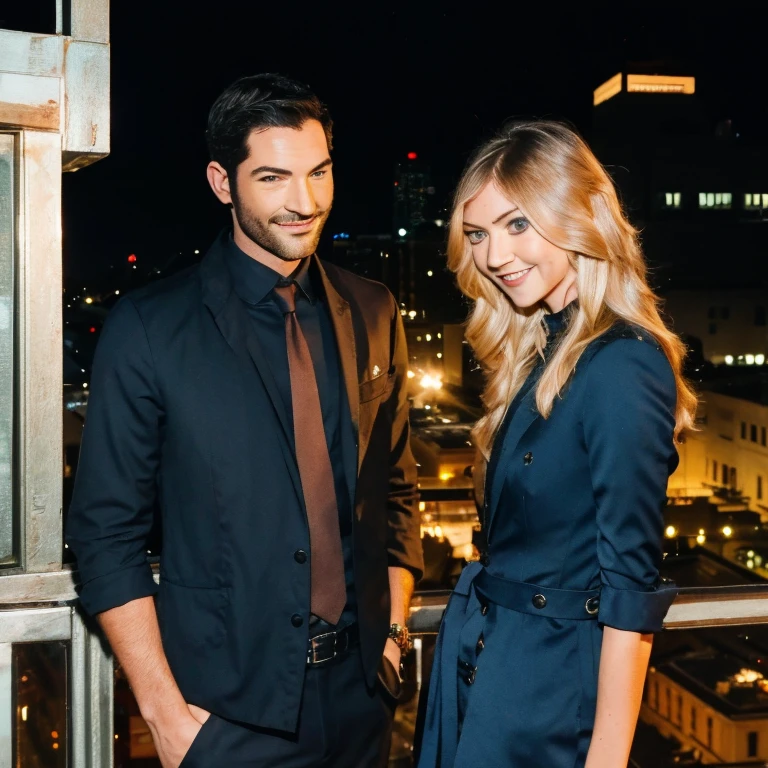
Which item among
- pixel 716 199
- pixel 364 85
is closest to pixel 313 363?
Answer: pixel 364 85

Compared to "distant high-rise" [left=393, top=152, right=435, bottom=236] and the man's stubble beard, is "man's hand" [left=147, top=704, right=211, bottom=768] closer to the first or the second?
the man's stubble beard

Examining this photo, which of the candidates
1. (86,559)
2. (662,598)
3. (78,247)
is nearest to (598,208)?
(662,598)

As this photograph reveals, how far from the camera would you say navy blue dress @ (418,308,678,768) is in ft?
4.71

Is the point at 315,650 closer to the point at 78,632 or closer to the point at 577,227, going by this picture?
the point at 78,632

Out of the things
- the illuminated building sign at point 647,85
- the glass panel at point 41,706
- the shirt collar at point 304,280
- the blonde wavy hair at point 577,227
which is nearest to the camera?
the blonde wavy hair at point 577,227

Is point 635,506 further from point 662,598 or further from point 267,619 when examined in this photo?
point 267,619

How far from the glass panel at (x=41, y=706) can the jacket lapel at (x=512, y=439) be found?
1113 millimetres

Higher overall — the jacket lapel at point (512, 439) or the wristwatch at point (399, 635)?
the jacket lapel at point (512, 439)

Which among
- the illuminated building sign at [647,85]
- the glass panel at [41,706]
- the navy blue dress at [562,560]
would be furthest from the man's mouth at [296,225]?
the illuminated building sign at [647,85]

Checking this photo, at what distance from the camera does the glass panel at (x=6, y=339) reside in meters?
1.90

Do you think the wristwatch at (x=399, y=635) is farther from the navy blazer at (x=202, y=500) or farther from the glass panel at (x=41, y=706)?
the glass panel at (x=41, y=706)

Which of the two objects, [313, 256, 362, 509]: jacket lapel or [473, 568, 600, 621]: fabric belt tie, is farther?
[313, 256, 362, 509]: jacket lapel

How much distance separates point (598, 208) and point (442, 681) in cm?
97

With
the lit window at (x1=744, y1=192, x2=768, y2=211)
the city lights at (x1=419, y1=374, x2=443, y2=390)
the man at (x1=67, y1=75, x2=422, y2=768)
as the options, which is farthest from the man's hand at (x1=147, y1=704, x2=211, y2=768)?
the lit window at (x1=744, y1=192, x2=768, y2=211)
